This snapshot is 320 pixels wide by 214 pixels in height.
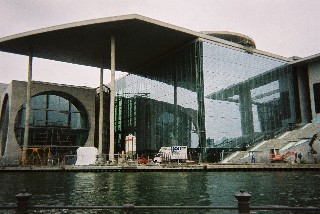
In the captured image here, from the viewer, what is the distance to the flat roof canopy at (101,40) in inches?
1681

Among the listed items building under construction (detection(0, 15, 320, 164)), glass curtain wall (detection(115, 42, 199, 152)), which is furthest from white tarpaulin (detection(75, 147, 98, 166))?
glass curtain wall (detection(115, 42, 199, 152))

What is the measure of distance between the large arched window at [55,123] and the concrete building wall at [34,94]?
3.08 ft

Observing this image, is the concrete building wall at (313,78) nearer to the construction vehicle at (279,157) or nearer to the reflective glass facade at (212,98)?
the reflective glass facade at (212,98)

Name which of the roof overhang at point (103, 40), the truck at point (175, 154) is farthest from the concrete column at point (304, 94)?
the truck at point (175, 154)

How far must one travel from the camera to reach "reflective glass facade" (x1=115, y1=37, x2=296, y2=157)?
43.6 meters

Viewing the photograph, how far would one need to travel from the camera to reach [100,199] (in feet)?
46.4

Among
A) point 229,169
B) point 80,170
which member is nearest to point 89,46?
point 80,170

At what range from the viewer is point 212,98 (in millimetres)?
43812

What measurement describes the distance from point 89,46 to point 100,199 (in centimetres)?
3887

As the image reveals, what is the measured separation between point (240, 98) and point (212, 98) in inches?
175

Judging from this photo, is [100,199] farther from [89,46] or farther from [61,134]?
[61,134]

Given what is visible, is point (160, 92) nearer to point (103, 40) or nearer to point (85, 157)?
point (103, 40)

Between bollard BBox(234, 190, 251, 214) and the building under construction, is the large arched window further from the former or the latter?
bollard BBox(234, 190, 251, 214)

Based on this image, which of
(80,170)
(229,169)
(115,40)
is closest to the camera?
(229,169)
